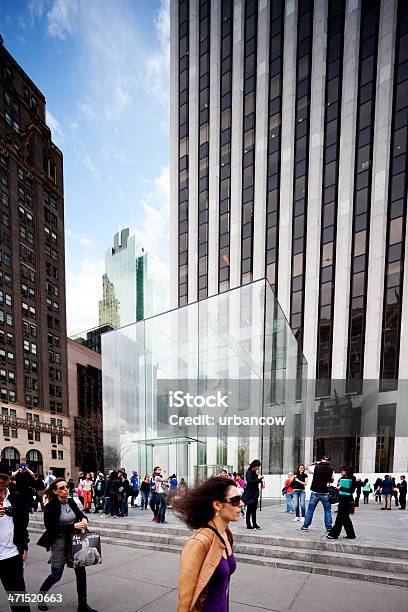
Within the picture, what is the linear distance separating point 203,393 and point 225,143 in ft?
99.6

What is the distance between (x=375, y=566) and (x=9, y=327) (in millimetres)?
51980

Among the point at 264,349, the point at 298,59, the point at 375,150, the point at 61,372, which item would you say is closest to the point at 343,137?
the point at 375,150

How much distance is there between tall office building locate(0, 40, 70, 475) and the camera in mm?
47438

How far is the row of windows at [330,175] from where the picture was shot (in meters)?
28.7

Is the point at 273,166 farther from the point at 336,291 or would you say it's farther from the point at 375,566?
the point at 375,566

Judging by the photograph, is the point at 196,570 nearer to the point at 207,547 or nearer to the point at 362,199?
the point at 207,547

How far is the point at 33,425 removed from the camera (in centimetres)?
4809

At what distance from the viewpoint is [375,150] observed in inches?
1073

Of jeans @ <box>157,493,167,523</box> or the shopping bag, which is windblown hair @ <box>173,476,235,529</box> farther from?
jeans @ <box>157,493,167,523</box>

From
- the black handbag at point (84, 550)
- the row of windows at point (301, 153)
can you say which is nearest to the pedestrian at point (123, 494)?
the black handbag at point (84, 550)

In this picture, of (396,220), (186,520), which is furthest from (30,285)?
(186,520)

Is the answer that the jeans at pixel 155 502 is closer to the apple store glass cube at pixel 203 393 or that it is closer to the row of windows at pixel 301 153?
the apple store glass cube at pixel 203 393

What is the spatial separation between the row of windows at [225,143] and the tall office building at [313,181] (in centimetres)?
14

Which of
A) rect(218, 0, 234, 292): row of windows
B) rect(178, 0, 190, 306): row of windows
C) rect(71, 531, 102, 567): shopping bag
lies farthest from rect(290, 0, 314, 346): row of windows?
rect(71, 531, 102, 567): shopping bag
